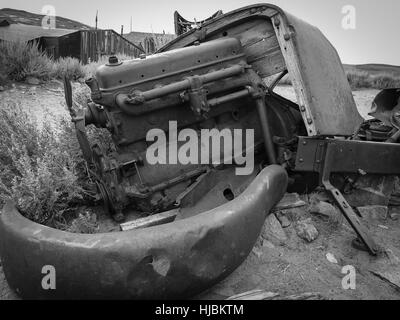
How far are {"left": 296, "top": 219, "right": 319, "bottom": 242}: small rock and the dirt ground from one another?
0.04 m

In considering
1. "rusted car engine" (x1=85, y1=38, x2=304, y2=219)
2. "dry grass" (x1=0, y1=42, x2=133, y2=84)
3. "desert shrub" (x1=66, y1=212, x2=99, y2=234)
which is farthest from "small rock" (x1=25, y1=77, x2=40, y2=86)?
"desert shrub" (x1=66, y1=212, x2=99, y2=234)

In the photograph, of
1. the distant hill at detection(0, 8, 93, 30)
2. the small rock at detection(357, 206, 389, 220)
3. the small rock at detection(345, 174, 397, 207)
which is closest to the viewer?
the small rock at detection(357, 206, 389, 220)

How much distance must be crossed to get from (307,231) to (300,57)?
1.52m

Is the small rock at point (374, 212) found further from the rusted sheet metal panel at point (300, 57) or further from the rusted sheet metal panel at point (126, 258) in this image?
the rusted sheet metal panel at point (126, 258)

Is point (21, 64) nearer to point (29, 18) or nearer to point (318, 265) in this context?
point (318, 265)

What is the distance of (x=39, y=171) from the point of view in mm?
2830

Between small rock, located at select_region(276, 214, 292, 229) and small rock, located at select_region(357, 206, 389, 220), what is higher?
small rock, located at select_region(276, 214, 292, 229)

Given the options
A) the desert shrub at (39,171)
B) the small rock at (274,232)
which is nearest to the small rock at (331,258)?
the small rock at (274,232)

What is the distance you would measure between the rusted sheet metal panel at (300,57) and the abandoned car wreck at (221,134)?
0.01 m

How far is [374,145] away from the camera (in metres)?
3.35

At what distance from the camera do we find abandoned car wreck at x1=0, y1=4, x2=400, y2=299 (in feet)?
7.73

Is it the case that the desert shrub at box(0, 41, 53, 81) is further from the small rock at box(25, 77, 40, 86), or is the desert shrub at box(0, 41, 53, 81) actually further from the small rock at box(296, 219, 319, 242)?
the small rock at box(296, 219, 319, 242)
